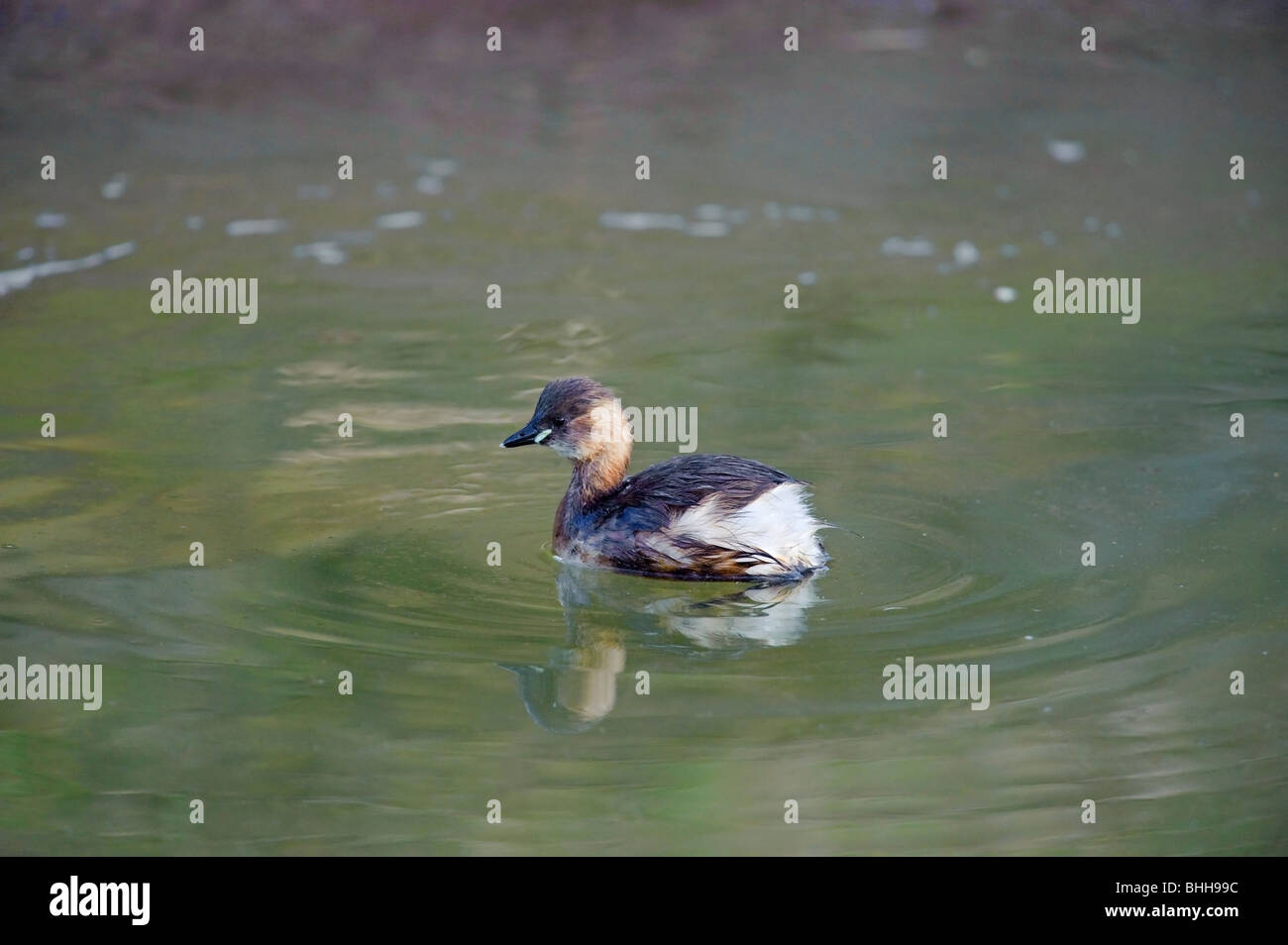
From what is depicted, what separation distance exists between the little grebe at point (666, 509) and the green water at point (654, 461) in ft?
0.41

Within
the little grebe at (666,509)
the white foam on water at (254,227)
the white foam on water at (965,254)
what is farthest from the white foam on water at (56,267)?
the white foam on water at (965,254)

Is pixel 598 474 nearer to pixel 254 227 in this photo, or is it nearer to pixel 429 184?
pixel 254 227

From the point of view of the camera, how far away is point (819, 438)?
8797 mm

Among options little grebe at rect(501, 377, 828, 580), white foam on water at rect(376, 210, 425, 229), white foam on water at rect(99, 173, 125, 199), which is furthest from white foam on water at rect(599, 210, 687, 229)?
little grebe at rect(501, 377, 828, 580)

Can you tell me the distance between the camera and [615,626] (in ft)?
22.1

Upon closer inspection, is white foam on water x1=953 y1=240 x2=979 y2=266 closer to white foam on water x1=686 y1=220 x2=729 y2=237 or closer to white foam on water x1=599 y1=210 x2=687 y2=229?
white foam on water x1=686 y1=220 x2=729 y2=237

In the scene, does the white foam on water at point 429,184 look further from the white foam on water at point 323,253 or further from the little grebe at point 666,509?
the little grebe at point 666,509

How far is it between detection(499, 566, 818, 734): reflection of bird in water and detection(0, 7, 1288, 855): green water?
26 mm

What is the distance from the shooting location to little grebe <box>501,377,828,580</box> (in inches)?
277

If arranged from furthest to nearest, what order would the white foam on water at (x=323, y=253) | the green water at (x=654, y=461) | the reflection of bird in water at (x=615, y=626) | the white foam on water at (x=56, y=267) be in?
1. the white foam on water at (x=323, y=253)
2. the white foam on water at (x=56, y=267)
3. the reflection of bird in water at (x=615, y=626)
4. the green water at (x=654, y=461)

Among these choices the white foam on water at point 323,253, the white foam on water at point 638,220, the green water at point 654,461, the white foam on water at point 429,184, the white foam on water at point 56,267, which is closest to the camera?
the green water at point 654,461

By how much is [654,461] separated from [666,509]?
1418mm

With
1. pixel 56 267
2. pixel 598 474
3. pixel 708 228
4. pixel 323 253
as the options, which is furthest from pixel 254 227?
pixel 598 474

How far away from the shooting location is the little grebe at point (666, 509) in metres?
7.04
